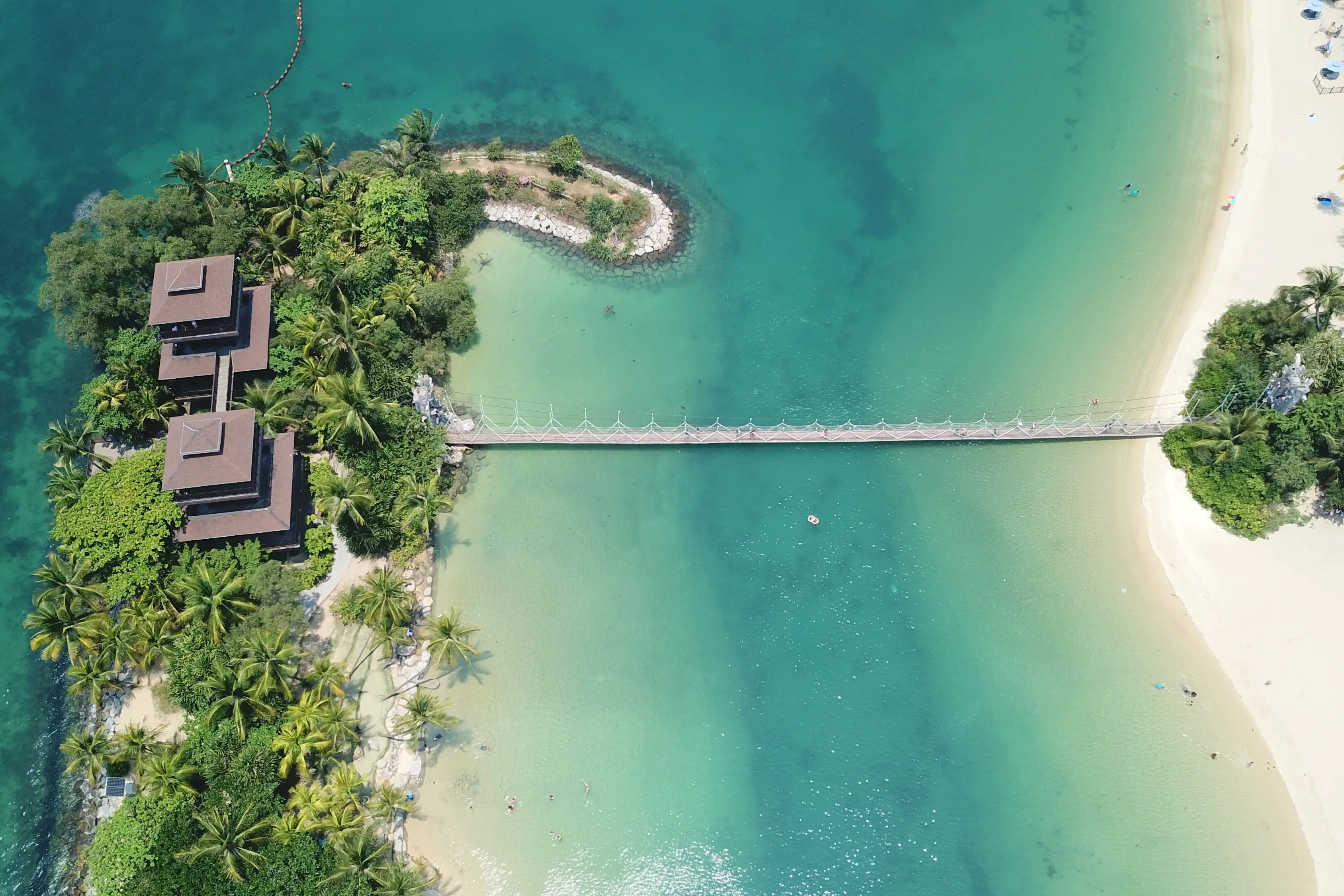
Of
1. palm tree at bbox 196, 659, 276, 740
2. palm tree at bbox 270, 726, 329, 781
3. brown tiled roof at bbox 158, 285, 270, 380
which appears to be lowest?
palm tree at bbox 270, 726, 329, 781

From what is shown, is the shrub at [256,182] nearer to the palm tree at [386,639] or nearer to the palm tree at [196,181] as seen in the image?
the palm tree at [196,181]

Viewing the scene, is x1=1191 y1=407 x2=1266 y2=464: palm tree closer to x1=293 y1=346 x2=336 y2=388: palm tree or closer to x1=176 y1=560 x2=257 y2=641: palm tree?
x1=293 y1=346 x2=336 y2=388: palm tree

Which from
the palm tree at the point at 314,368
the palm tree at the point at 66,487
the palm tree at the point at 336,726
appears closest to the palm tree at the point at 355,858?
the palm tree at the point at 336,726

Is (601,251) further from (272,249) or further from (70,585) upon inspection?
(70,585)

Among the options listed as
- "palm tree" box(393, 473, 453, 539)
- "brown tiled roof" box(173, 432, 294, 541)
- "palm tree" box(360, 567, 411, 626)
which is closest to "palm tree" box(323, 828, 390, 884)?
"palm tree" box(360, 567, 411, 626)

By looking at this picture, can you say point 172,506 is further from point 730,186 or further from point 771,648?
point 730,186

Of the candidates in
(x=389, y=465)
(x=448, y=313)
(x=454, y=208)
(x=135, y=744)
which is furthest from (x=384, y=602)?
(x=454, y=208)

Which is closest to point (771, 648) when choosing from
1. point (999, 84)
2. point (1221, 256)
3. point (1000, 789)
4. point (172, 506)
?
point (1000, 789)
